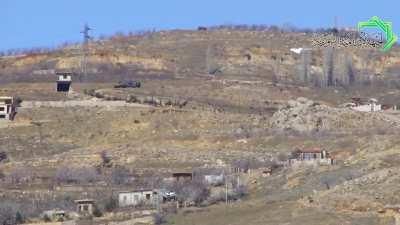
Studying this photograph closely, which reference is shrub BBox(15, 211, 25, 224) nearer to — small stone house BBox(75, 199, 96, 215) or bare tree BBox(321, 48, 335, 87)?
small stone house BBox(75, 199, 96, 215)

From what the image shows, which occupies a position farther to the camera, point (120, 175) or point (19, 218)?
point (120, 175)

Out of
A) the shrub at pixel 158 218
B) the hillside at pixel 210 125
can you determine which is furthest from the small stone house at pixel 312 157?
the shrub at pixel 158 218

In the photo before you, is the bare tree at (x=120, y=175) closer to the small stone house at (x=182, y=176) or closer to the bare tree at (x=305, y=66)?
the small stone house at (x=182, y=176)

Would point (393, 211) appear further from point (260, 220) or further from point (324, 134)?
point (324, 134)

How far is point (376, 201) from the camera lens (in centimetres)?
5809

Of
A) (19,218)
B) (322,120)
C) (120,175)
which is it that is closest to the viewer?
(19,218)

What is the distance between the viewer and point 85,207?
69.3 metres

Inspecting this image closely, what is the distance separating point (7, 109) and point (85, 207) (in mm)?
30412

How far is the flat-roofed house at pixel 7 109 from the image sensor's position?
3873 inches

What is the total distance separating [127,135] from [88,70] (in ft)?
88.6

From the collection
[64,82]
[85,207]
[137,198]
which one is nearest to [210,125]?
[64,82]

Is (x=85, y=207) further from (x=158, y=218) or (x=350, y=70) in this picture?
(x=350, y=70)

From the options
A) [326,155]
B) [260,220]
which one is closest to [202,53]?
[326,155]

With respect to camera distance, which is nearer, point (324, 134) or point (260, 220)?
point (260, 220)
